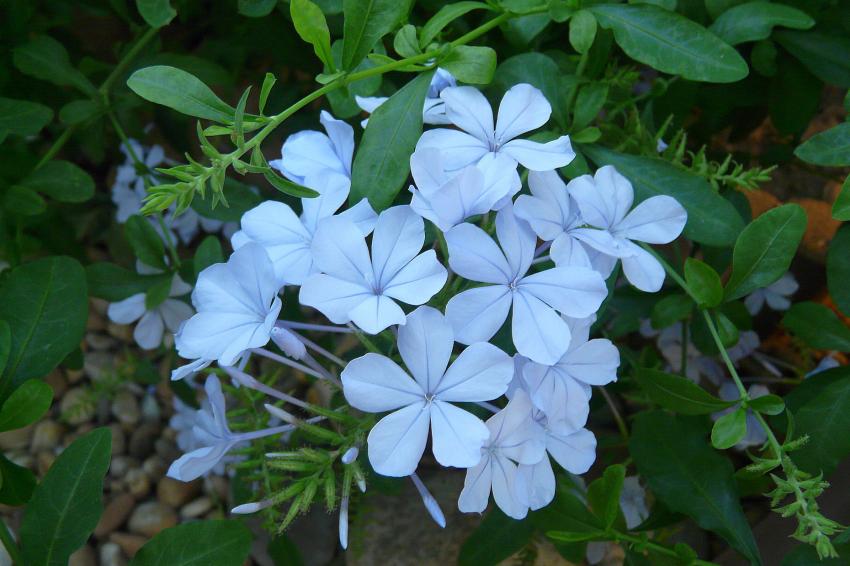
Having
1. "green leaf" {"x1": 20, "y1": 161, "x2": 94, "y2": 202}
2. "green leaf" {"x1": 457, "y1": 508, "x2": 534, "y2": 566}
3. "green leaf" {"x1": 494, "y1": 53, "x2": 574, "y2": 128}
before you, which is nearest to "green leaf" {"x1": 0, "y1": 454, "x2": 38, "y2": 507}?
"green leaf" {"x1": 20, "y1": 161, "x2": 94, "y2": 202}

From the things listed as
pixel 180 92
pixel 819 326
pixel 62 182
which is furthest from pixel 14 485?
pixel 819 326

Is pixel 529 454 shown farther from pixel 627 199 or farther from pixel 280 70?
pixel 280 70

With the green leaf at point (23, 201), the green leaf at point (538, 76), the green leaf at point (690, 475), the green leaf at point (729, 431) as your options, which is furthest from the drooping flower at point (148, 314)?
the green leaf at point (729, 431)

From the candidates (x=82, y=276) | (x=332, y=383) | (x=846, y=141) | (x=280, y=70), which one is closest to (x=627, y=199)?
(x=846, y=141)

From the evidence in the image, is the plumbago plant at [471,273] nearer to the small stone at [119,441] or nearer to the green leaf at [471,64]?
the green leaf at [471,64]

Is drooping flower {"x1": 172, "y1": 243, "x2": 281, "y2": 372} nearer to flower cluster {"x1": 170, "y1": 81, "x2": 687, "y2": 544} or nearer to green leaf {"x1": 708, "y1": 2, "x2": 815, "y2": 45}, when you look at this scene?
flower cluster {"x1": 170, "y1": 81, "x2": 687, "y2": 544}

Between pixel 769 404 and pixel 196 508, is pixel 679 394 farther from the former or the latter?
pixel 196 508
